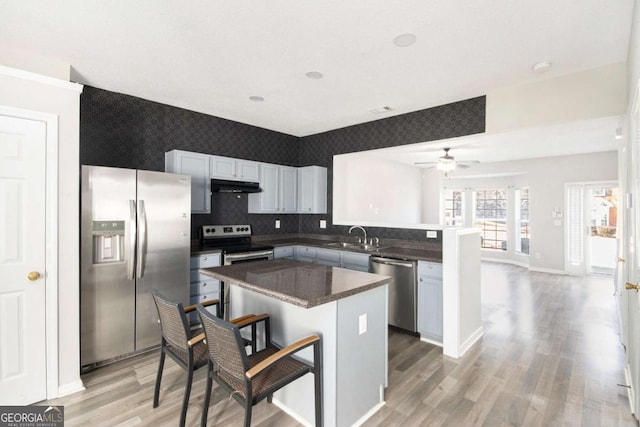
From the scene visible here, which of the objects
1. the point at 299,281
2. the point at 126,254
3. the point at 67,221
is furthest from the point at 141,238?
the point at 299,281

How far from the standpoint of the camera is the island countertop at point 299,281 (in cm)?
180

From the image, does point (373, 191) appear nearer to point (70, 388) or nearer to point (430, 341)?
point (430, 341)

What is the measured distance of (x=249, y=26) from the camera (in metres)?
2.20

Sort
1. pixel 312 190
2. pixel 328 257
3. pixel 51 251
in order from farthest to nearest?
pixel 312 190 < pixel 328 257 < pixel 51 251

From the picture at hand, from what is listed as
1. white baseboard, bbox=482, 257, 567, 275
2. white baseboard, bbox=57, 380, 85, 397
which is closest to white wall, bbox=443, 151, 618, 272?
white baseboard, bbox=482, 257, 567, 275

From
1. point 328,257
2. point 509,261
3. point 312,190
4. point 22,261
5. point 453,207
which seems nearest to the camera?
point 22,261

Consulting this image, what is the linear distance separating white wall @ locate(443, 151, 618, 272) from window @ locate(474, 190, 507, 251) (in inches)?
32.0

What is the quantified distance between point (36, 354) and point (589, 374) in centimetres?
457

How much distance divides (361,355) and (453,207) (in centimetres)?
822

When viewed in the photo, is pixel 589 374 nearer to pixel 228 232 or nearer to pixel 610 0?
pixel 610 0

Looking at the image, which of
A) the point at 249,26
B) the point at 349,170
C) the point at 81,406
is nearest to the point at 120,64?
the point at 249,26

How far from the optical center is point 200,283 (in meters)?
3.69

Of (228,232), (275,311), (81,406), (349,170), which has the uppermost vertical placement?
(349,170)

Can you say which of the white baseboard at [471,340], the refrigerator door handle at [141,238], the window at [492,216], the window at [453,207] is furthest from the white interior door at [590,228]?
the refrigerator door handle at [141,238]
